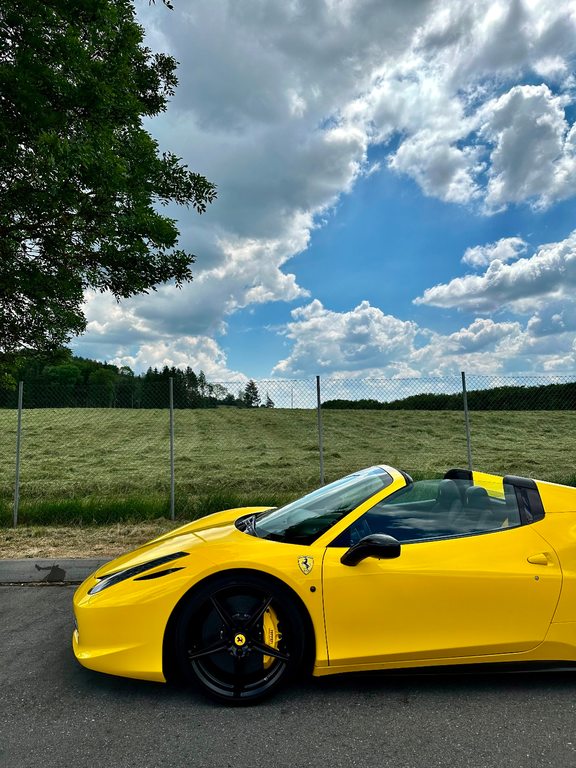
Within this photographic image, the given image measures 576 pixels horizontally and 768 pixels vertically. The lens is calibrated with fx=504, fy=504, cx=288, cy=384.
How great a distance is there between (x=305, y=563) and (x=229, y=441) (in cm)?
998

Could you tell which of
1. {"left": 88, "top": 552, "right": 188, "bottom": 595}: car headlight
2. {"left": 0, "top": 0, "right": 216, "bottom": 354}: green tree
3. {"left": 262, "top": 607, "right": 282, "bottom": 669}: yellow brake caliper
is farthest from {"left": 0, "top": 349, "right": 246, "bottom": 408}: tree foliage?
{"left": 262, "top": 607, "right": 282, "bottom": 669}: yellow brake caliper

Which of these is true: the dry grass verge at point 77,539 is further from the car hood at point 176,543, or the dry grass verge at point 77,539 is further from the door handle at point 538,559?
the door handle at point 538,559

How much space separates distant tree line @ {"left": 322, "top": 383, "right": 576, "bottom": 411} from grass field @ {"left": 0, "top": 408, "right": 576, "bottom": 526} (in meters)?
0.52

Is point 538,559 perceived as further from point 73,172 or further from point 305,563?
point 73,172

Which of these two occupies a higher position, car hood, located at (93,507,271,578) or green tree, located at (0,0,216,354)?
green tree, located at (0,0,216,354)

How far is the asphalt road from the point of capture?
223 cm

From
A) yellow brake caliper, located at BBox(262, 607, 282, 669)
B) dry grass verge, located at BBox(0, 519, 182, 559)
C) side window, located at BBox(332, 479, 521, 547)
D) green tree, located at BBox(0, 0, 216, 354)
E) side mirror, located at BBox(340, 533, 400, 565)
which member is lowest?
dry grass verge, located at BBox(0, 519, 182, 559)

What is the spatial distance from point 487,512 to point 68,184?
5175 millimetres

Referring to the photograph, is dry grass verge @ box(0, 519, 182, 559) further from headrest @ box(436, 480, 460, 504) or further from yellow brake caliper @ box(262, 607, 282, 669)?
headrest @ box(436, 480, 460, 504)

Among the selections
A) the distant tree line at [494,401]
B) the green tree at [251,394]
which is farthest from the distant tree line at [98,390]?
the distant tree line at [494,401]

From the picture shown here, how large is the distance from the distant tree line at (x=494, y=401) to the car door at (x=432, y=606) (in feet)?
20.6

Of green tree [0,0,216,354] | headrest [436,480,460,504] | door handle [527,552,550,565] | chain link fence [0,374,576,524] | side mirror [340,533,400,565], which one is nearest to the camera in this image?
side mirror [340,533,400,565]

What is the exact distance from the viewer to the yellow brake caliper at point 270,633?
272 centimetres

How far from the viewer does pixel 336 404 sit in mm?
9109
